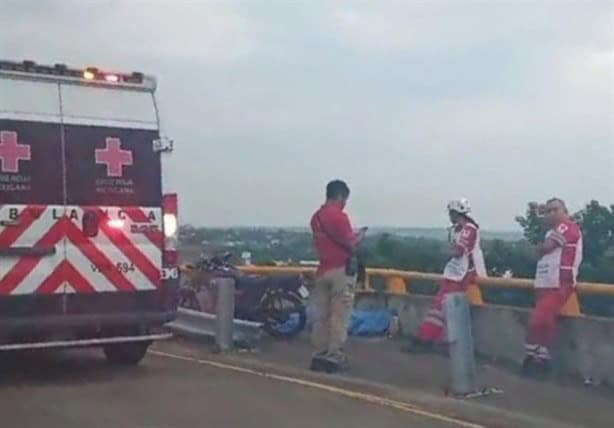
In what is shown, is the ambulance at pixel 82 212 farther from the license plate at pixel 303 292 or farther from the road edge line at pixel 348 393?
the license plate at pixel 303 292

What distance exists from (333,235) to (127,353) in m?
2.37

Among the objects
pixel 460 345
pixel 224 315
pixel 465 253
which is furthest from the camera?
pixel 224 315

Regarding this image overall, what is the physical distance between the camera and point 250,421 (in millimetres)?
9258

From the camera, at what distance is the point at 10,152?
10398mm

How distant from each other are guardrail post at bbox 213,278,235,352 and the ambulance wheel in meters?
1.41

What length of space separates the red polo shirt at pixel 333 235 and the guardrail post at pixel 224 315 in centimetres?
171

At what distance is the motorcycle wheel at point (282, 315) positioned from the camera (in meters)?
15.2

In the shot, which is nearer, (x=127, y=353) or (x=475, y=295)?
(x=127, y=353)

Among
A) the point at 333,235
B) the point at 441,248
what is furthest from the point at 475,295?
the point at 333,235

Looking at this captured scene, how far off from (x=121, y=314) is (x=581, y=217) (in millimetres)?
9545

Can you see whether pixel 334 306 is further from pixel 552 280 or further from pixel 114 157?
pixel 114 157

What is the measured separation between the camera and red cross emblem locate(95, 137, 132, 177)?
11000mm

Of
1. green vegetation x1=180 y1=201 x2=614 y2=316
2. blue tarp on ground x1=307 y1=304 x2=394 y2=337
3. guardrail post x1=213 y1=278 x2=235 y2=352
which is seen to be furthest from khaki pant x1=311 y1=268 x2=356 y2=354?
blue tarp on ground x1=307 y1=304 x2=394 y2=337

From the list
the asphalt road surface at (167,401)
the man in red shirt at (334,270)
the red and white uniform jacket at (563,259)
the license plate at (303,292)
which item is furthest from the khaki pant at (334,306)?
the license plate at (303,292)
